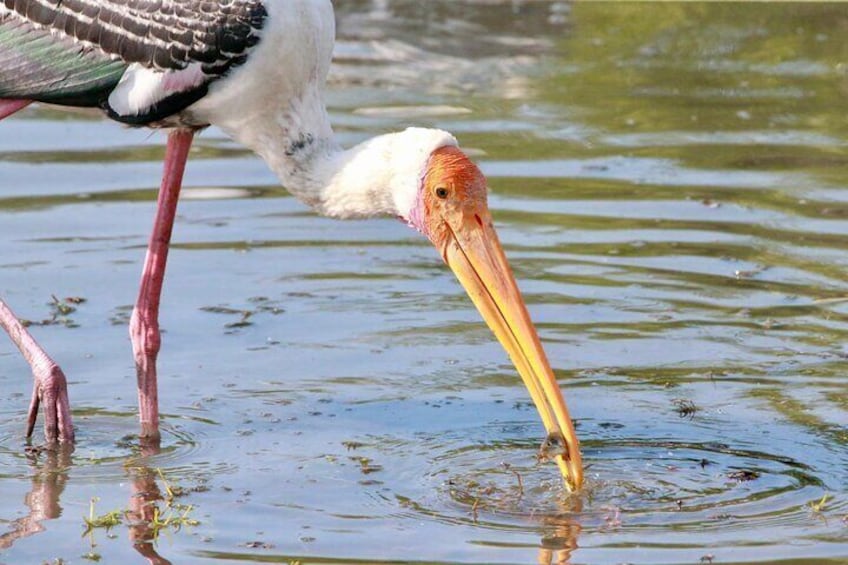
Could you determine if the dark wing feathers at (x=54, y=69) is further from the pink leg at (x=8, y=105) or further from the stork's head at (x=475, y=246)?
the stork's head at (x=475, y=246)

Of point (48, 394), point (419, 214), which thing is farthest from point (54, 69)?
point (419, 214)

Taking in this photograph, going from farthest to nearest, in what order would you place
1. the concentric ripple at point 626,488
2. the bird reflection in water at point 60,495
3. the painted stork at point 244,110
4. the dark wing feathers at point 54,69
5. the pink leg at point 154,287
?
the pink leg at point 154,287 < the dark wing feathers at point 54,69 < the painted stork at point 244,110 < the concentric ripple at point 626,488 < the bird reflection in water at point 60,495

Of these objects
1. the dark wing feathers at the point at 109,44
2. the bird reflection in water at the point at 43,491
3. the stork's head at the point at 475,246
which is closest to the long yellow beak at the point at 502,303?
the stork's head at the point at 475,246

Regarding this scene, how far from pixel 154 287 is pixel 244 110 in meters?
0.95

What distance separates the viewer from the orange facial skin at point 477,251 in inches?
279

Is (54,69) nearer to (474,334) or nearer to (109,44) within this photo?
(109,44)

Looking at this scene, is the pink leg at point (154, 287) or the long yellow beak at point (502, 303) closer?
the long yellow beak at point (502, 303)

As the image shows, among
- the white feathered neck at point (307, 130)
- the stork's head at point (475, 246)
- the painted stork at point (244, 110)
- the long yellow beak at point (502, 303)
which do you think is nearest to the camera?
the long yellow beak at point (502, 303)

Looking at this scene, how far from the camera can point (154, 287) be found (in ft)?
26.3

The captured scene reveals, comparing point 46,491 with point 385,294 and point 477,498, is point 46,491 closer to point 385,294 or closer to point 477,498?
point 477,498

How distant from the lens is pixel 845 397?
8039 millimetres

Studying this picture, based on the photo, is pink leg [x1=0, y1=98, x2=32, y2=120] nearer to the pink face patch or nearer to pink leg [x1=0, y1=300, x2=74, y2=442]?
pink leg [x1=0, y1=300, x2=74, y2=442]

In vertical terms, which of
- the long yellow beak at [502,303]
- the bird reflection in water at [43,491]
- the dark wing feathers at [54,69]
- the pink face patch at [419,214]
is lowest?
the bird reflection in water at [43,491]

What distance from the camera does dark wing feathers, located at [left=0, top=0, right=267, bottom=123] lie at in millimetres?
7410
